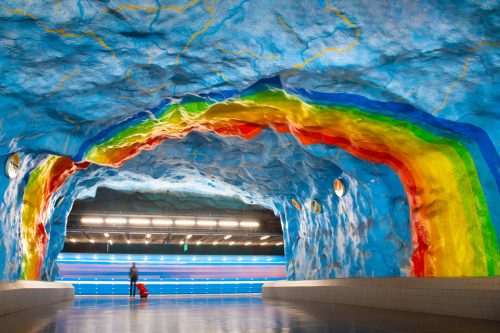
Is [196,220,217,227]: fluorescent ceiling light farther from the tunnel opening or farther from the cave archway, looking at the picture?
the cave archway

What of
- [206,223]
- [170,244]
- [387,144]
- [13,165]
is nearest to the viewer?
[13,165]

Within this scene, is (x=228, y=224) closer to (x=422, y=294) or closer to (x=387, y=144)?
(x=387, y=144)

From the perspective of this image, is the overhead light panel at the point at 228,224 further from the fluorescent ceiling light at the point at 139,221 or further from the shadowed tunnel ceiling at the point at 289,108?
the shadowed tunnel ceiling at the point at 289,108

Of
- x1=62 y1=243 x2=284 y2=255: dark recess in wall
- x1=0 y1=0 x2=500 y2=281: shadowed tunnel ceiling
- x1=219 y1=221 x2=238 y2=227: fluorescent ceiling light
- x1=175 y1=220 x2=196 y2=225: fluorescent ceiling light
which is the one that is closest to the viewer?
x1=0 y1=0 x2=500 y2=281: shadowed tunnel ceiling

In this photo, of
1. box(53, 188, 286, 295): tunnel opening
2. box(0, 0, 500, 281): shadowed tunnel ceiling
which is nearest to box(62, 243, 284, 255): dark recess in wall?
box(53, 188, 286, 295): tunnel opening

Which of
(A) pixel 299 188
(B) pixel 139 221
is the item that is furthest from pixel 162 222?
(A) pixel 299 188

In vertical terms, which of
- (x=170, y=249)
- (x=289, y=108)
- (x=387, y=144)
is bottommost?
(x=170, y=249)

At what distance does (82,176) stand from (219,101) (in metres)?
5.86

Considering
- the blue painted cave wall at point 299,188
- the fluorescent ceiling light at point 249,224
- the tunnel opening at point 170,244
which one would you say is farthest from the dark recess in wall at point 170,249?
the blue painted cave wall at point 299,188

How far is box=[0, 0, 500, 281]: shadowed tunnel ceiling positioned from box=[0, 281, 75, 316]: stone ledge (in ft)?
1.24

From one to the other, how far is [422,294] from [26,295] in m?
7.19

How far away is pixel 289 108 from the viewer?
7852 millimetres

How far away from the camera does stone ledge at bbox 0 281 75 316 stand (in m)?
7.31

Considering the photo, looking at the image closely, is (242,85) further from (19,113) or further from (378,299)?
(378,299)
